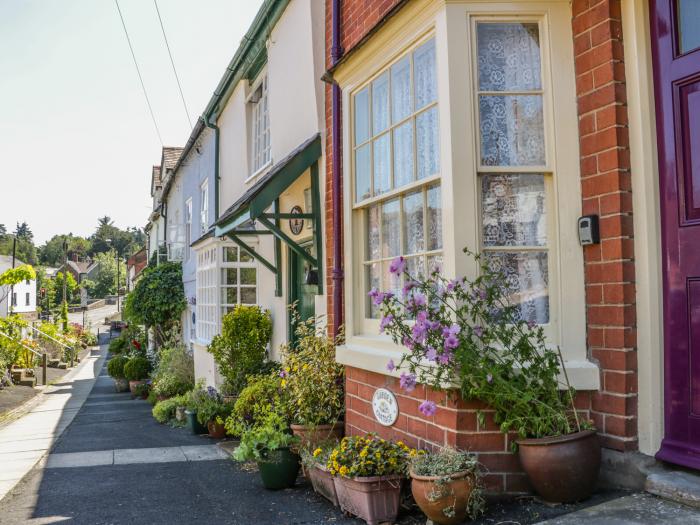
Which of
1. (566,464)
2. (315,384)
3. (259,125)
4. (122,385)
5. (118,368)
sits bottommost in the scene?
(122,385)

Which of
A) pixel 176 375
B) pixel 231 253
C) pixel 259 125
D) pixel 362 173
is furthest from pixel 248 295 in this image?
pixel 362 173

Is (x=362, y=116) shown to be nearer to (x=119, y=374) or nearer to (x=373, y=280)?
(x=373, y=280)

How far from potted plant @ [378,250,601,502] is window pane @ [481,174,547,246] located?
0.59 feet

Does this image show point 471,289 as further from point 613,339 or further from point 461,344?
point 613,339

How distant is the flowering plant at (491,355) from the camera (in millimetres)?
3510

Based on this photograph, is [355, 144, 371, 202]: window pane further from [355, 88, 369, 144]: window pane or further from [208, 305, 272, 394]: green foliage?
[208, 305, 272, 394]: green foliage

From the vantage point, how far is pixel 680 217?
3291 millimetres

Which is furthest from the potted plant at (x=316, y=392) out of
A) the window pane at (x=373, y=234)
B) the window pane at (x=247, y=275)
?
the window pane at (x=247, y=275)

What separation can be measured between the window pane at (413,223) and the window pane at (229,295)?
21.0 ft

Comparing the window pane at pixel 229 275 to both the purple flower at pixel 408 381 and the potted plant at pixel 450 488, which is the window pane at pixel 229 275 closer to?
the purple flower at pixel 408 381

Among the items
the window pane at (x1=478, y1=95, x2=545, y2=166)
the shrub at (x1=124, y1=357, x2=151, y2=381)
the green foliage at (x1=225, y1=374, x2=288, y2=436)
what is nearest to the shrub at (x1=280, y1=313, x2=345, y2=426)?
the green foliage at (x1=225, y1=374, x2=288, y2=436)

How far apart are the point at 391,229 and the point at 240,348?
14.5 feet

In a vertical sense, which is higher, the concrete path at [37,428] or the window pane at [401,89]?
the window pane at [401,89]

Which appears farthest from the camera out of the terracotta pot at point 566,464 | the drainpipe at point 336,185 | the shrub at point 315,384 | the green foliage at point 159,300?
the green foliage at point 159,300
